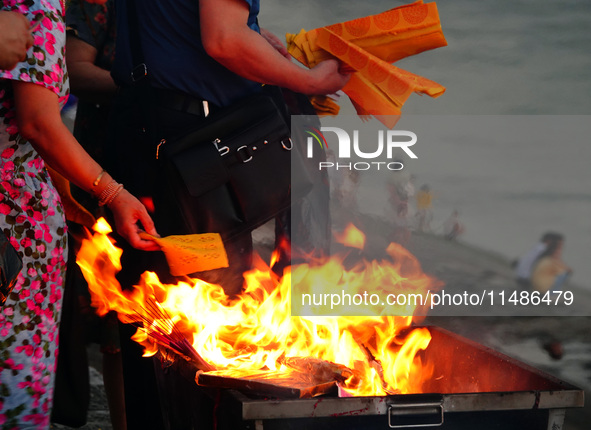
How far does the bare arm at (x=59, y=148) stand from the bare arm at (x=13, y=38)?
59 millimetres

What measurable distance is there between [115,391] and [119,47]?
1205 millimetres

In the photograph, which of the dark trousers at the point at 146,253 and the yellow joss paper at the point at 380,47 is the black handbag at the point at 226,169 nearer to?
the dark trousers at the point at 146,253

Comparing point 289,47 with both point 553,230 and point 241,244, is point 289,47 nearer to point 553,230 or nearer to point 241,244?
point 241,244

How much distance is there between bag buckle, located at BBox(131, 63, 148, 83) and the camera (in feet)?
5.75

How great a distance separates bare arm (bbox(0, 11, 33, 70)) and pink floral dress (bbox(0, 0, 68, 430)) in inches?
0.9

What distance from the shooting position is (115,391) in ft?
7.59

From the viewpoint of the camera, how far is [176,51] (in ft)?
5.82

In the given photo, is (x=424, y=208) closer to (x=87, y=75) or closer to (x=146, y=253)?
(x=87, y=75)

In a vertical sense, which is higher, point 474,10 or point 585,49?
point 474,10

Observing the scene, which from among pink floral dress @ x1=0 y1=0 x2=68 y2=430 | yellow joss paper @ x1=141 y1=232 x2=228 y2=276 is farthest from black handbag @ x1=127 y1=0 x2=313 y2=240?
pink floral dress @ x1=0 y1=0 x2=68 y2=430

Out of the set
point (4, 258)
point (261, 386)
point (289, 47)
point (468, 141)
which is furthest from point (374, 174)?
point (4, 258)

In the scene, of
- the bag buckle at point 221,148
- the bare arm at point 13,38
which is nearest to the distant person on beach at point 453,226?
the bag buckle at point 221,148

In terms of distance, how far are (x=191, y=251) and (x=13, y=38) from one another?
1.95ft

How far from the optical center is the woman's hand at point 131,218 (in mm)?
1508
